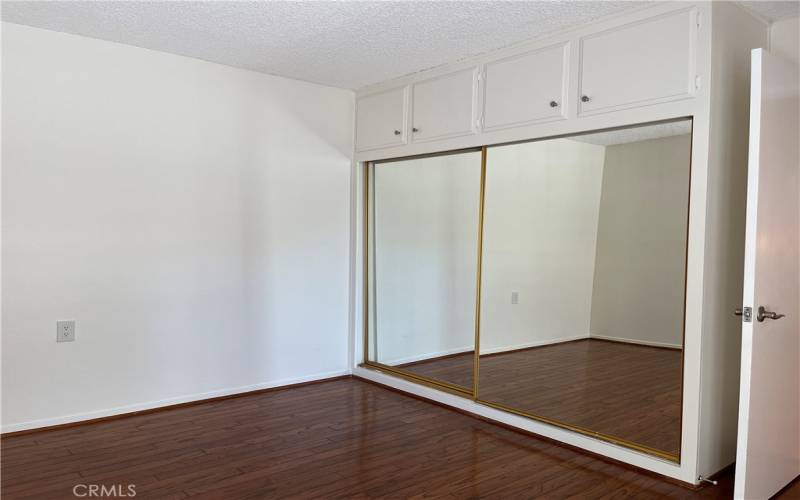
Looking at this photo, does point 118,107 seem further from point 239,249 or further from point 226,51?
point 239,249

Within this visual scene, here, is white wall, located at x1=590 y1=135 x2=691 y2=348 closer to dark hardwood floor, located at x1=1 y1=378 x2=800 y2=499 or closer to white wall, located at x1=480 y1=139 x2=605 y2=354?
white wall, located at x1=480 y1=139 x2=605 y2=354

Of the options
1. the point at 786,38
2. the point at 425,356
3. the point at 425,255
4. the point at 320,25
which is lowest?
the point at 425,356

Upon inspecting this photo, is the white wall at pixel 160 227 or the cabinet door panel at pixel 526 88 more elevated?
the cabinet door panel at pixel 526 88

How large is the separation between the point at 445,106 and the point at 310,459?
94.1 inches

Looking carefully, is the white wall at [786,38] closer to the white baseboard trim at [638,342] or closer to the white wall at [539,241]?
the white wall at [539,241]

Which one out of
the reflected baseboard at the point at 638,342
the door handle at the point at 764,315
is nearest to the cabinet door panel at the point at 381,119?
the reflected baseboard at the point at 638,342

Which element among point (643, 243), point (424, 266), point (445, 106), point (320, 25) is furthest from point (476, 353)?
point (320, 25)

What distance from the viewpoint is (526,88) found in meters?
3.44

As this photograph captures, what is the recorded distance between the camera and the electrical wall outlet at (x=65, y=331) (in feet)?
11.1

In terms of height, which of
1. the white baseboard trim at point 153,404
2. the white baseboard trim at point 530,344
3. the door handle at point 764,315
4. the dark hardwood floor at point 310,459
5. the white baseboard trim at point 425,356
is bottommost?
the dark hardwood floor at point 310,459

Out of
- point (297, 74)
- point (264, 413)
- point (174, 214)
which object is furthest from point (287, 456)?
point (297, 74)

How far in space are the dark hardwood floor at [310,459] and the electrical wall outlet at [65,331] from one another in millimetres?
517

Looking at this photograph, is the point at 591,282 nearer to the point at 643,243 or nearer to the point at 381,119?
the point at 643,243

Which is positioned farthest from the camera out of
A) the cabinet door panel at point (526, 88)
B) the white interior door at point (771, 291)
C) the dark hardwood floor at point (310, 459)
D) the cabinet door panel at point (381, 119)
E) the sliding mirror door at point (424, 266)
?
the cabinet door panel at point (381, 119)
